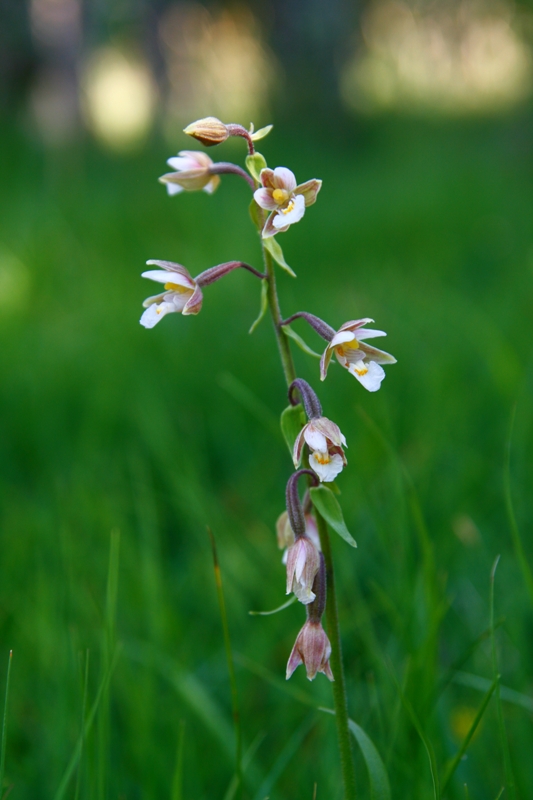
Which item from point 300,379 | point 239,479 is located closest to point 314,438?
point 300,379

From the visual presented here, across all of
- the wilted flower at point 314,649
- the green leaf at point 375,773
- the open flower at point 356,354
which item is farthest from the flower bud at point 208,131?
the green leaf at point 375,773

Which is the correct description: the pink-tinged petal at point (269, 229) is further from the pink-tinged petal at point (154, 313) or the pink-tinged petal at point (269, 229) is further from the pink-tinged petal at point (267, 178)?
the pink-tinged petal at point (154, 313)

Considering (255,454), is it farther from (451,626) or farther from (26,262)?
(26,262)

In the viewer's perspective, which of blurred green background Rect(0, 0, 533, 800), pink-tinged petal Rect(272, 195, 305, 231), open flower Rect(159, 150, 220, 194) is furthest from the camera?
blurred green background Rect(0, 0, 533, 800)

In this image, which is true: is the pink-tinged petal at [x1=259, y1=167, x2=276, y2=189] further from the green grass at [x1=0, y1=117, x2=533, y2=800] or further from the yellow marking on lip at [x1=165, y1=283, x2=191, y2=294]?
the green grass at [x1=0, y1=117, x2=533, y2=800]

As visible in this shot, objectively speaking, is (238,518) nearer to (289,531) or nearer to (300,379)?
(289,531)

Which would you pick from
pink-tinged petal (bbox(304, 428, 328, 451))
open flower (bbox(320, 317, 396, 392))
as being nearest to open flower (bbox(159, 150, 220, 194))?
open flower (bbox(320, 317, 396, 392))

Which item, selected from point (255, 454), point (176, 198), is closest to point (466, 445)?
point (255, 454)

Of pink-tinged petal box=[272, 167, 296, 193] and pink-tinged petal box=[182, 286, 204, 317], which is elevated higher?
pink-tinged petal box=[272, 167, 296, 193]
